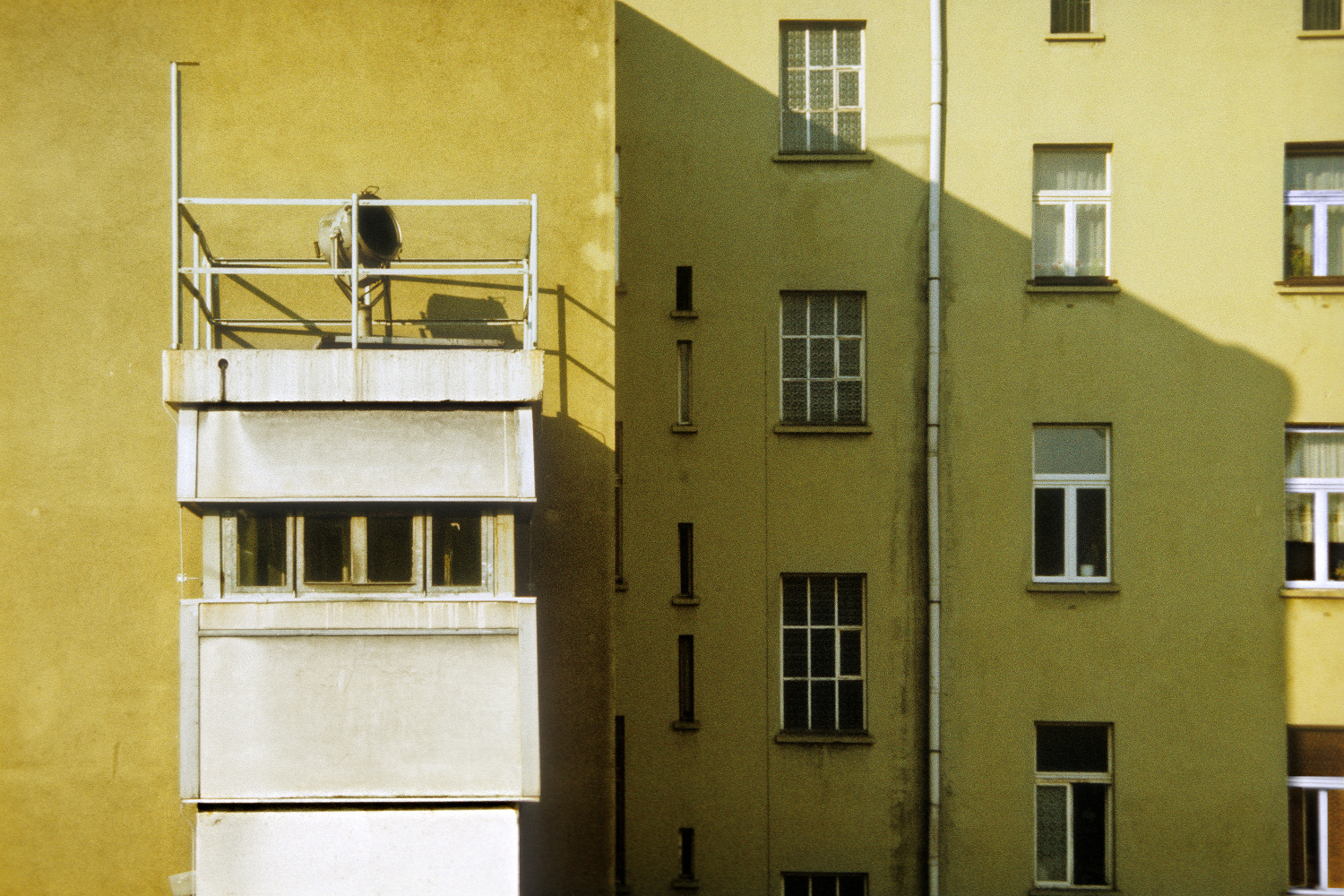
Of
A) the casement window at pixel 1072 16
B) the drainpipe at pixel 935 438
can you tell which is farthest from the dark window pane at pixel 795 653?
the casement window at pixel 1072 16

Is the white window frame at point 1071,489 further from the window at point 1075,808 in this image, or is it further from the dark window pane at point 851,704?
the dark window pane at point 851,704

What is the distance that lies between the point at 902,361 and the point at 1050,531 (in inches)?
113

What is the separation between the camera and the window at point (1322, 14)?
1291 centimetres

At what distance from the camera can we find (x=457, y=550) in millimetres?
8008

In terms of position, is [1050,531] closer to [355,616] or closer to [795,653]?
[795,653]

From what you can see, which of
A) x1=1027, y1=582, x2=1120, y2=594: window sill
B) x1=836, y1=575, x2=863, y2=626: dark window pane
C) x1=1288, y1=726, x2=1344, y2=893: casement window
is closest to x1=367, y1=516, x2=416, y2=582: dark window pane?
x1=836, y1=575, x2=863, y2=626: dark window pane

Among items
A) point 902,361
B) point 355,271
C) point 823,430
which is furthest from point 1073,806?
point 355,271

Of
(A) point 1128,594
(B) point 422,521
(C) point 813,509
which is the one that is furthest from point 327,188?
(A) point 1128,594

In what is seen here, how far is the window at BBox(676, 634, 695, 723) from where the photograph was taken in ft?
41.1

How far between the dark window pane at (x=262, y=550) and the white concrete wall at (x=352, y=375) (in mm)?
970

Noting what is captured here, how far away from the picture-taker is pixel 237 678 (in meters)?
7.72

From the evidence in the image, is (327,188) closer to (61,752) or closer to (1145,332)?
(61,752)

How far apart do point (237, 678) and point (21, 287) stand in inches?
162

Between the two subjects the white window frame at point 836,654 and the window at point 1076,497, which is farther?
the window at point 1076,497
